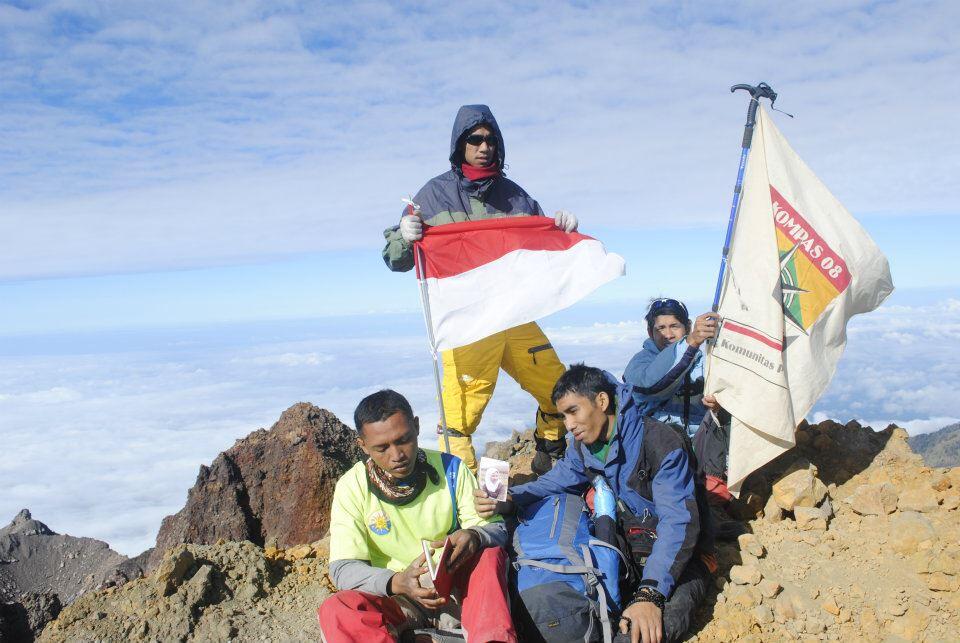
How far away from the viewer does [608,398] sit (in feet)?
15.8

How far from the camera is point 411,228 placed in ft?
19.4

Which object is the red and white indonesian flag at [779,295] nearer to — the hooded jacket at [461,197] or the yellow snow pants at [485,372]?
the yellow snow pants at [485,372]

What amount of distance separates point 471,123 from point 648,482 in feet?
11.2

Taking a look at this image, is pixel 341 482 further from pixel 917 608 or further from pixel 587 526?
pixel 917 608

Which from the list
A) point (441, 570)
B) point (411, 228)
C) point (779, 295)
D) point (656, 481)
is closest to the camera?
point (441, 570)

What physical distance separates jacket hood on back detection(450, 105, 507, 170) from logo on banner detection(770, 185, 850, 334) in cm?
240

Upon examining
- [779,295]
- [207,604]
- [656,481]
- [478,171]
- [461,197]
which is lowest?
[207,604]

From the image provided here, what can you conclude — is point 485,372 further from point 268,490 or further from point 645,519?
point 268,490

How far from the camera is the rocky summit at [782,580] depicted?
15.0 feet

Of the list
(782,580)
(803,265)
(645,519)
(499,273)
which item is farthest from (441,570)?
(803,265)

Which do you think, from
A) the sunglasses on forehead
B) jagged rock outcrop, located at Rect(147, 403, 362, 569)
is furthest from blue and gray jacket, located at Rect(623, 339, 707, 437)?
jagged rock outcrop, located at Rect(147, 403, 362, 569)

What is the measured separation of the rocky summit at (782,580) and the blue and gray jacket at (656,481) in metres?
0.63

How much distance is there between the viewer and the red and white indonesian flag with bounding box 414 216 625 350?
601cm

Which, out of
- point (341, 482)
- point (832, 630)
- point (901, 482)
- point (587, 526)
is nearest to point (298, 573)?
point (341, 482)
